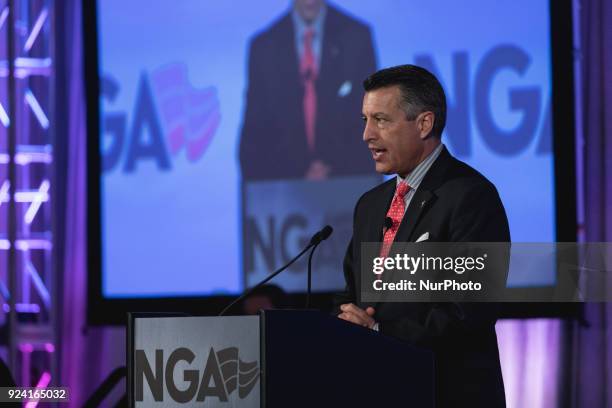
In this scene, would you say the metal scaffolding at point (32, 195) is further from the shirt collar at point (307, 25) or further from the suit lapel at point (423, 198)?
the suit lapel at point (423, 198)

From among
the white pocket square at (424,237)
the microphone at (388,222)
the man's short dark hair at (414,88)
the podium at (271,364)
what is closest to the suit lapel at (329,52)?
the man's short dark hair at (414,88)

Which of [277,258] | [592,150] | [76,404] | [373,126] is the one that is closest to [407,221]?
[373,126]

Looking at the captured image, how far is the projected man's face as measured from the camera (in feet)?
8.60

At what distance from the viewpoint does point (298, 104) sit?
581 cm

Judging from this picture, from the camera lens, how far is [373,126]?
2643mm

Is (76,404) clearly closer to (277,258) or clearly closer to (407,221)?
Answer: (277,258)

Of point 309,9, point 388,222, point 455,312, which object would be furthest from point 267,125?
point 455,312

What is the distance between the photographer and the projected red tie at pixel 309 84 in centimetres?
579

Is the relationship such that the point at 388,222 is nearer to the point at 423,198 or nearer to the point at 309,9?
the point at 423,198

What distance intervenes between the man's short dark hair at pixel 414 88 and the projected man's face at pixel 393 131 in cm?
1

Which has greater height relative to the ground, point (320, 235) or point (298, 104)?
point (298, 104)

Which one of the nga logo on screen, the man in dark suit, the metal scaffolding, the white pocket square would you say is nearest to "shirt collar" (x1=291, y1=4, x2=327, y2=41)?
the nga logo on screen

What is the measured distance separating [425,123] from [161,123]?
350cm

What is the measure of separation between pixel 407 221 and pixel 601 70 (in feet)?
12.4
